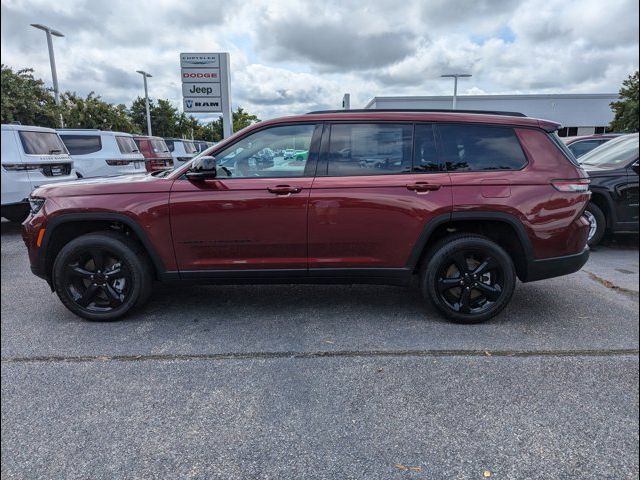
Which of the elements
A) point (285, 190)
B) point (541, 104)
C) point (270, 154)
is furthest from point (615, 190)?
point (541, 104)

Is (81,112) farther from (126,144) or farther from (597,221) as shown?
(597,221)

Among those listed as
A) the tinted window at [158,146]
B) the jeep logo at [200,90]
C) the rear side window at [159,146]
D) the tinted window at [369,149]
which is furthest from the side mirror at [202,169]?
the rear side window at [159,146]

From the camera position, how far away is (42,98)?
3467mm

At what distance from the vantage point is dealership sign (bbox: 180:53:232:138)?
7.44 meters

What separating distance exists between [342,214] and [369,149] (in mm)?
603

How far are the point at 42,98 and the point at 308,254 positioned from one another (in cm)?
251

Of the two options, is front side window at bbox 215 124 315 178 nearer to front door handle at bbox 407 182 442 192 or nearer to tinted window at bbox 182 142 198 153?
front door handle at bbox 407 182 442 192

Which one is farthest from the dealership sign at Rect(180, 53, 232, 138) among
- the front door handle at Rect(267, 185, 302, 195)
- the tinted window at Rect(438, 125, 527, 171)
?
the tinted window at Rect(438, 125, 527, 171)

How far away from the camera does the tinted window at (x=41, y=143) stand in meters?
3.23

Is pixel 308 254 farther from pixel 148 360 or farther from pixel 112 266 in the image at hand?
pixel 112 266

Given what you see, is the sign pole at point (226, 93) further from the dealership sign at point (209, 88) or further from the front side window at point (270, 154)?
the front side window at point (270, 154)

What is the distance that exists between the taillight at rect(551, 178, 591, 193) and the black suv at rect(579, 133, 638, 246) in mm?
323

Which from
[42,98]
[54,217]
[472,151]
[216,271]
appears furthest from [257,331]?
[42,98]

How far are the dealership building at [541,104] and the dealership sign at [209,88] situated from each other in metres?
24.5
